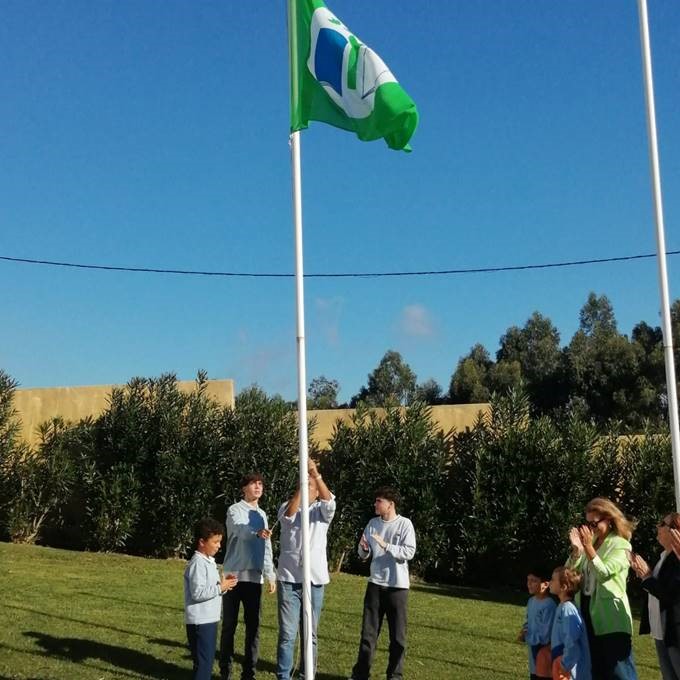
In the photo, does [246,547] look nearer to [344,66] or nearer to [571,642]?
[571,642]

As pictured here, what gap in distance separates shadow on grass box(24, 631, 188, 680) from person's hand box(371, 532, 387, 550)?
214cm

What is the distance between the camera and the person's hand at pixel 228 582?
750cm

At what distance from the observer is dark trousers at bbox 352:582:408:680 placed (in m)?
8.06

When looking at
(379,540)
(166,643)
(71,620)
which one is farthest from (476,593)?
(379,540)

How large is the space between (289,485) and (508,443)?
3996mm

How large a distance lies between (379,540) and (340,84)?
156 inches

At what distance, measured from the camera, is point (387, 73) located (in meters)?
6.99

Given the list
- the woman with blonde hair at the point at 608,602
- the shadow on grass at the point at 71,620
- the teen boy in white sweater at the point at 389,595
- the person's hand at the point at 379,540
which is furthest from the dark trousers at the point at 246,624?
the woman with blonde hair at the point at 608,602

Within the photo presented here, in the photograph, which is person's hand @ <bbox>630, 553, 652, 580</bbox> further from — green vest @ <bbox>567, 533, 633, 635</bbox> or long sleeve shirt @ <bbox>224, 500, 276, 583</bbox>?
long sleeve shirt @ <bbox>224, 500, 276, 583</bbox>

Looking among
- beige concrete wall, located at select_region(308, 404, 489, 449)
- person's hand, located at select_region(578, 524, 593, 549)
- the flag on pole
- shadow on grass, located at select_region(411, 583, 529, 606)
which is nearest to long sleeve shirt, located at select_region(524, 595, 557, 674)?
person's hand, located at select_region(578, 524, 593, 549)

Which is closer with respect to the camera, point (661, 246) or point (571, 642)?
point (571, 642)

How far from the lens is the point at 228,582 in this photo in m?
7.57

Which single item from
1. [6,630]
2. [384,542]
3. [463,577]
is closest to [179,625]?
[6,630]

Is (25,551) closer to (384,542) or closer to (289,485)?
(289,485)
